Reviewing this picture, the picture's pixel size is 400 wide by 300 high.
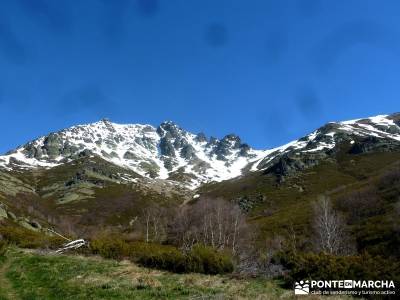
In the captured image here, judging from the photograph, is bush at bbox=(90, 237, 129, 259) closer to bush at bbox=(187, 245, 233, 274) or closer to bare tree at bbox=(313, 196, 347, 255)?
bush at bbox=(187, 245, 233, 274)

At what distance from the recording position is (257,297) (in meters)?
17.8

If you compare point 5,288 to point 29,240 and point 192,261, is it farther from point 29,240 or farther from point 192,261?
point 29,240

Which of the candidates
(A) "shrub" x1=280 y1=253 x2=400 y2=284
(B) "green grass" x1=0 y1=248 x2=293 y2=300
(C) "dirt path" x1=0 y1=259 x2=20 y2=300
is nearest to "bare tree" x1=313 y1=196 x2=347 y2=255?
(A) "shrub" x1=280 y1=253 x2=400 y2=284

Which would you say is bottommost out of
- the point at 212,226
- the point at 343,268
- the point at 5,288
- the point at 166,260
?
the point at 5,288

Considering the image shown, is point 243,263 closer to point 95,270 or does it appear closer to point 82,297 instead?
point 95,270

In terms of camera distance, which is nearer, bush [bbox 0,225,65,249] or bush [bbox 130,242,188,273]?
bush [bbox 130,242,188,273]

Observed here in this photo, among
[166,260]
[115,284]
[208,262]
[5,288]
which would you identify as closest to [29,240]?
[166,260]

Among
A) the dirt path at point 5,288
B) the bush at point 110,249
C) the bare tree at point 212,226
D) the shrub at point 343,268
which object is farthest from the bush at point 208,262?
the bare tree at point 212,226

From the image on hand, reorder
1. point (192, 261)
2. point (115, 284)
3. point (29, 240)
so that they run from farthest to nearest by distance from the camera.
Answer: point (29, 240), point (192, 261), point (115, 284)

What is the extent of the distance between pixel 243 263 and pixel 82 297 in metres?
12.5

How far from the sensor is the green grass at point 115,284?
18.5m

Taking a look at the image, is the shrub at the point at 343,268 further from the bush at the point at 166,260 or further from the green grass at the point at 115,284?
the bush at the point at 166,260

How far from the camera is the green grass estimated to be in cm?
1852

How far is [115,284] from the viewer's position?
20.9 m
